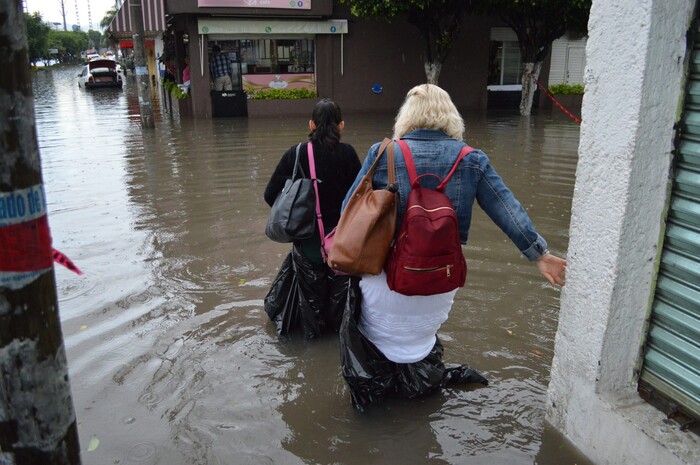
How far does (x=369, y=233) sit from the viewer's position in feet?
9.59

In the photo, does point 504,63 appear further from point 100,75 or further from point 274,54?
point 100,75

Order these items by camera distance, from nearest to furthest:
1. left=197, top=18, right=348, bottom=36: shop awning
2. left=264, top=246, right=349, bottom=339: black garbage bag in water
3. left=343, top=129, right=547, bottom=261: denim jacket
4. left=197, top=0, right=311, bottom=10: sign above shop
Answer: left=343, top=129, right=547, bottom=261: denim jacket → left=264, top=246, right=349, bottom=339: black garbage bag in water → left=197, top=0, right=311, bottom=10: sign above shop → left=197, top=18, right=348, bottom=36: shop awning

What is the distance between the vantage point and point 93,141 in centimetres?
1392

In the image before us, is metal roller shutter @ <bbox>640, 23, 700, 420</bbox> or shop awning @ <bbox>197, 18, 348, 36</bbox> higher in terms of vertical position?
shop awning @ <bbox>197, 18, 348, 36</bbox>

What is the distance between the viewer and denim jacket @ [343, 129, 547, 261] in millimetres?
3039

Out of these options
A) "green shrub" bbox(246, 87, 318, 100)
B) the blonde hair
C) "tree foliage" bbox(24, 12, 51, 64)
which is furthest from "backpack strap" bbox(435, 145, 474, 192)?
"tree foliage" bbox(24, 12, 51, 64)

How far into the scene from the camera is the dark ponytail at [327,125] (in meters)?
4.00

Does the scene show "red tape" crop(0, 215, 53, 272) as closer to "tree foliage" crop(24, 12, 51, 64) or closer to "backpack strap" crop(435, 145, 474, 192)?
"backpack strap" crop(435, 145, 474, 192)

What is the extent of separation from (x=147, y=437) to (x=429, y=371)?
1614 mm

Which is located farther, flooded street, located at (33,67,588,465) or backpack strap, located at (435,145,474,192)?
flooded street, located at (33,67,588,465)

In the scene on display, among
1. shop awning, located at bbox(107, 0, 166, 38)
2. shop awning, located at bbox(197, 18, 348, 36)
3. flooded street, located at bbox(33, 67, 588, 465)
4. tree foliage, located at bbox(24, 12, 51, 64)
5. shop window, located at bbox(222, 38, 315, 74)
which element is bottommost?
flooded street, located at bbox(33, 67, 588, 465)

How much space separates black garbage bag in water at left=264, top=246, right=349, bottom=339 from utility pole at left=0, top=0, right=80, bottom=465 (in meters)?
2.53

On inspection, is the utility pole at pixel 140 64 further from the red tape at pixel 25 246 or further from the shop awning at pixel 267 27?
the red tape at pixel 25 246

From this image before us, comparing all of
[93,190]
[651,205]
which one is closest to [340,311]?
[651,205]
